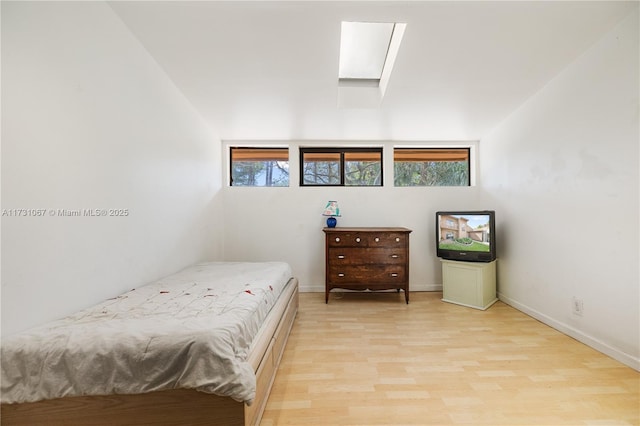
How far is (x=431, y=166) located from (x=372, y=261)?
1.83 metres

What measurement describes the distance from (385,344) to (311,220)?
1.96 m

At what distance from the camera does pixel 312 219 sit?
359 cm

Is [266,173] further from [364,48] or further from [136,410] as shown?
[136,410]

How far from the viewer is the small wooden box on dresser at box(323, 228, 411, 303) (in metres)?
3.02

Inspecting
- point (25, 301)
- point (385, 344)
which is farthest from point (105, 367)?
point (385, 344)

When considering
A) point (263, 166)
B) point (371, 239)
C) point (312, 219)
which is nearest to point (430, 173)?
point (371, 239)

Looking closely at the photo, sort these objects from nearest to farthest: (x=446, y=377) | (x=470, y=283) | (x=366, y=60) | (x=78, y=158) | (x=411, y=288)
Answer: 1. (x=78, y=158)
2. (x=446, y=377)
3. (x=366, y=60)
4. (x=470, y=283)
5. (x=411, y=288)

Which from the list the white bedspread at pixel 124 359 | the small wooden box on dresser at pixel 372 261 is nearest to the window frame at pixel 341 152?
the small wooden box on dresser at pixel 372 261

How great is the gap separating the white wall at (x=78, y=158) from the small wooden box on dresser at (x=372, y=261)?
1894mm

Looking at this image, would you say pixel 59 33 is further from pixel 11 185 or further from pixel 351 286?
pixel 351 286

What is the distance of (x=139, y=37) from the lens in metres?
1.71

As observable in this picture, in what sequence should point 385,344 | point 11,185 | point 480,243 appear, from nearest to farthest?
point 11,185
point 385,344
point 480,243

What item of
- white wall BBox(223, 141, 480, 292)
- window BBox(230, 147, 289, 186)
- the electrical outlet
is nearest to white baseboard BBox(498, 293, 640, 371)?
the electrical outlet

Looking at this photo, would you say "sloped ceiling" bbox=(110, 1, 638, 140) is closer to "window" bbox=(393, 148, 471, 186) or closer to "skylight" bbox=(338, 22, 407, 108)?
"skylight" bbox=(338, 22, 407, 108)
